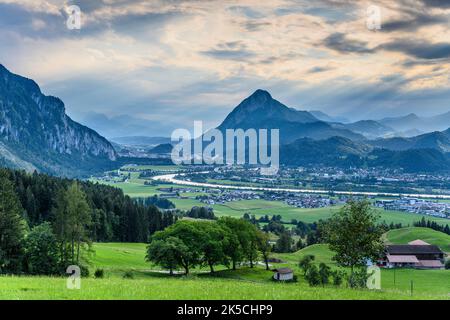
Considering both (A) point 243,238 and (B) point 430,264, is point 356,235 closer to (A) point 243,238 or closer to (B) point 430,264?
(A) point 243,238

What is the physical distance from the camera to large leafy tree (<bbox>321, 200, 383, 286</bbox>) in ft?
130

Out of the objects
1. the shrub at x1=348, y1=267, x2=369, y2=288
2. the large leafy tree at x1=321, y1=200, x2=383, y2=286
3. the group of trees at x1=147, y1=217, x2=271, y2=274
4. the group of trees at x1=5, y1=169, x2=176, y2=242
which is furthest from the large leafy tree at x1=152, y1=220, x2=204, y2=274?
the group of trees at x1=5, y1=169, x2=176, y2=242

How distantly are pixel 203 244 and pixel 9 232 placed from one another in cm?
3541

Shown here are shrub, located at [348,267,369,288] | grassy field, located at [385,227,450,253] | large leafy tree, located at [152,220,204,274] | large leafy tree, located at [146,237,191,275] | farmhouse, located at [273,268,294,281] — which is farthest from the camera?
grassy field, located at [385,227,450,253]

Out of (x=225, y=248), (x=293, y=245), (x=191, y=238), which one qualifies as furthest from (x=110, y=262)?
(x=293, y=245)

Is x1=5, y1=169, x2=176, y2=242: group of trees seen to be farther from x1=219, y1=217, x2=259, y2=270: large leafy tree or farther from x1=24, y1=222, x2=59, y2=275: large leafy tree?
x1=24, y1=222, x2=59, y2=275: large leafy tree

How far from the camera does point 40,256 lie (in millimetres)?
51594

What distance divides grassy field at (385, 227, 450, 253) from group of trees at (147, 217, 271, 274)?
269ft

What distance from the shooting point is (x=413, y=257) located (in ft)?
417

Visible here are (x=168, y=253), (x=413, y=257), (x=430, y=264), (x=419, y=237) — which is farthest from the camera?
(x=419, y=237)

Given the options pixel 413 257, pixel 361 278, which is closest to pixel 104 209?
pixel 413 257

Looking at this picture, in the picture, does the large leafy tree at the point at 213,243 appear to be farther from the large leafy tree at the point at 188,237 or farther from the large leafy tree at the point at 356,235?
the large leafy tree at the point at 356,235

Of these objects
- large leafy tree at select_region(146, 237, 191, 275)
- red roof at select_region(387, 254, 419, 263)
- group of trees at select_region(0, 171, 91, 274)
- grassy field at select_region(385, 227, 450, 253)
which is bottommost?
red roof at select_region(387, 254, 419, 263)
